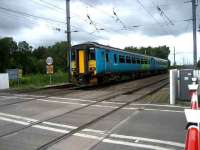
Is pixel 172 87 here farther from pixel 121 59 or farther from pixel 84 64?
pixel 121 59

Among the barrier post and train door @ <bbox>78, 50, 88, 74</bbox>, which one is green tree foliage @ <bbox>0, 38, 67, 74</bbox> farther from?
the barrier post

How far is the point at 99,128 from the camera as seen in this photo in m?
8.42

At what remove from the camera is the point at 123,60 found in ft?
98.4

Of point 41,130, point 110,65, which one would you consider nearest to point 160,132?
point 41,130

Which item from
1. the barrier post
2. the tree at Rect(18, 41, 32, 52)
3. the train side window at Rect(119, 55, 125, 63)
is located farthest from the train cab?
the tree at Rect(18, 41, 32, 52)

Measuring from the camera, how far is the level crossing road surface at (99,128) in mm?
6742

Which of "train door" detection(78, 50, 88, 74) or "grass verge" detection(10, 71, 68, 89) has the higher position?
"train door" detection(78, 50, 88, 74)

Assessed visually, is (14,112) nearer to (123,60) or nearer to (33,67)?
(123,60)

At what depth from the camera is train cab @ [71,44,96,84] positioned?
914 inches

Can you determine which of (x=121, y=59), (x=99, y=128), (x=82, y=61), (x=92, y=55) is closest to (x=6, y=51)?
(x=121, y=59)

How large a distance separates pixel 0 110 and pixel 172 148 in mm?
7233

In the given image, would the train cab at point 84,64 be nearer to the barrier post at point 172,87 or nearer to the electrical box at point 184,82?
the electrical box at point 184,82

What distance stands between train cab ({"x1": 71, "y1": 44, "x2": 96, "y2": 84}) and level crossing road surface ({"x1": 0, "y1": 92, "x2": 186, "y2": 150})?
1075 centimetres

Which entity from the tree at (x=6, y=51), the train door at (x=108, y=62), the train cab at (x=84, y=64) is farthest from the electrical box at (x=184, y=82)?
the tree at (x=6, y=51)
